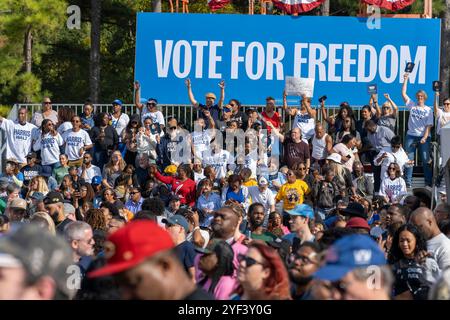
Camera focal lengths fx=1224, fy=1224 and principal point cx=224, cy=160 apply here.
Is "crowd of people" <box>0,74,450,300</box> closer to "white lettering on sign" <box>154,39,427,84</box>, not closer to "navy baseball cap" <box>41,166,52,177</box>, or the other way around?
"navy baseball cap" <box>41,166,52,177</box>

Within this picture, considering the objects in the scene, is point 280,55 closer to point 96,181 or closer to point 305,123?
point 305,123

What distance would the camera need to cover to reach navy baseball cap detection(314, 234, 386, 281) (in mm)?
5188

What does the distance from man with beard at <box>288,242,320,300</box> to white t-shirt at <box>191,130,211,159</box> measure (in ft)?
36.7

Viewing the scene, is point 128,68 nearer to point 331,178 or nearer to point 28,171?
point 28,171

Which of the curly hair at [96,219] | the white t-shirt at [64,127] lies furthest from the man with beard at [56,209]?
the white t-shirt at [64,127]

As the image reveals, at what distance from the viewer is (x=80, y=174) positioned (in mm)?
18500

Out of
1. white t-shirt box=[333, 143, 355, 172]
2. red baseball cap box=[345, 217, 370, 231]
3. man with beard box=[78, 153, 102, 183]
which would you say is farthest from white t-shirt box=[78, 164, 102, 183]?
red baseball cap box=[345, 217, 370, 231]

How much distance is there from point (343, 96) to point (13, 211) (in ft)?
34.8

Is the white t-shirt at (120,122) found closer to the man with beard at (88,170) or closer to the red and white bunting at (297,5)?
the man with beard at (88,170)

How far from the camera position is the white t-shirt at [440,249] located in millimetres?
9383

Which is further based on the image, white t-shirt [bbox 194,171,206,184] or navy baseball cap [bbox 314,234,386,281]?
white t-shirt [bbox 194,171,206,184]

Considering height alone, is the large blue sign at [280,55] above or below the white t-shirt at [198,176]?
above

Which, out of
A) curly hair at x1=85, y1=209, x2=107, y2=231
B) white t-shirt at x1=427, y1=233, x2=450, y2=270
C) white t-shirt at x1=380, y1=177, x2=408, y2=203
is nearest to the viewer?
white t-shirt at x1=427, y1=233, x2=450, y2=270

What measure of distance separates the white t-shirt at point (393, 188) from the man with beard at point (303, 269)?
10.3 meters
